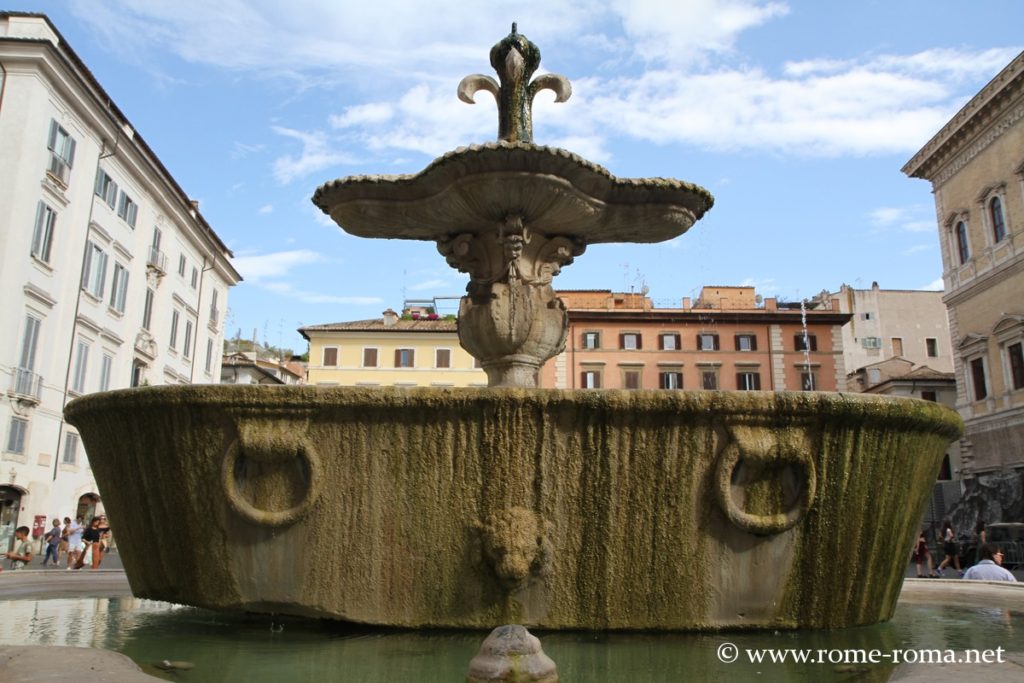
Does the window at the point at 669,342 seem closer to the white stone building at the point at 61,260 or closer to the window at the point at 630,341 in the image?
the window at the point at 630,341

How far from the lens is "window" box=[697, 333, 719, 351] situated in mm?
47344

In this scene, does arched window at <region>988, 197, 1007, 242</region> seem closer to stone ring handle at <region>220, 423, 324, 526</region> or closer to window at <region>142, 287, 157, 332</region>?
stone ring handle at <region>220, 423, 324, 526</region>

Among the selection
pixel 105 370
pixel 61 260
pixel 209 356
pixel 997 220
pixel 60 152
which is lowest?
pixel 105 370

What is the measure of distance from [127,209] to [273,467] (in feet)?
92.9

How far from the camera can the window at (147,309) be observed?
30.9 meters

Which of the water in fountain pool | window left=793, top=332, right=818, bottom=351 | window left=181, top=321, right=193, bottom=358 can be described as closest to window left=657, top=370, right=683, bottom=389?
window left=793, top=332, right=818, bottom=351

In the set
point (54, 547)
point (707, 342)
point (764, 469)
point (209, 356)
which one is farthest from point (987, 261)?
point (209, 356)

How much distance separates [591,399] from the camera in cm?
446

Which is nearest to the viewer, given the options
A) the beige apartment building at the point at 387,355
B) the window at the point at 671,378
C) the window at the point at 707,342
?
the window at the point at 671,378

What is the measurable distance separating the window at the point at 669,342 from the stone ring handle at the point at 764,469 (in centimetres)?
4347

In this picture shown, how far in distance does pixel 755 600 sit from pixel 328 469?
2559mm

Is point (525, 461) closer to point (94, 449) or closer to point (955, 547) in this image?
point (94, 449)

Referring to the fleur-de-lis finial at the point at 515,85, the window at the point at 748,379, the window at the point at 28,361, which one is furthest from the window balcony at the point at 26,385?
the window at the point at 748,379

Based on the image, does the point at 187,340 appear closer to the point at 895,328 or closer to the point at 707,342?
the point at 707,342
